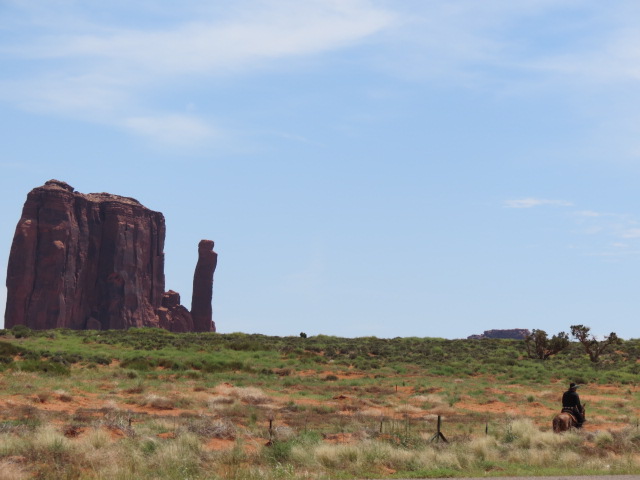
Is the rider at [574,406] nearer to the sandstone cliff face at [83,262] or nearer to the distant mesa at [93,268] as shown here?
the sandstone cliff face at [83,262]

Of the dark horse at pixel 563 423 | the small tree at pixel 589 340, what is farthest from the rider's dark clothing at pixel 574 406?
the small tree at pixel 589 340

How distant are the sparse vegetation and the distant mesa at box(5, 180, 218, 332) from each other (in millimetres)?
47993

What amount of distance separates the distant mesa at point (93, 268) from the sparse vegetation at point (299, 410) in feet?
157

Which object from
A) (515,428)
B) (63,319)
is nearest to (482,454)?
(515,428)

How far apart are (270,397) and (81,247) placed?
8938 cm

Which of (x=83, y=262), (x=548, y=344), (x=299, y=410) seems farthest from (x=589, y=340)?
(x=83, y=262)

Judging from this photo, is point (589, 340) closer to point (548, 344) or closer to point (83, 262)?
point (548, 344)

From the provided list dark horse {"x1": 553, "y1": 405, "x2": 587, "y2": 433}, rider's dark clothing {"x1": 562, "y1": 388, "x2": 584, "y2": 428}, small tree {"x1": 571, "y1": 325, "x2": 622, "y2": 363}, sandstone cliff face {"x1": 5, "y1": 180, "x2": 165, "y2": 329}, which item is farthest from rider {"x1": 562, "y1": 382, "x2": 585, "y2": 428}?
sandstone cliff face {"x1": 5, "y1": 180, "x2": 165, "y2": 329}

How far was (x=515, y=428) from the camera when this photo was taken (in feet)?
66.7

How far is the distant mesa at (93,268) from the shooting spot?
105000mm

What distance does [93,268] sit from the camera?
4569 inches

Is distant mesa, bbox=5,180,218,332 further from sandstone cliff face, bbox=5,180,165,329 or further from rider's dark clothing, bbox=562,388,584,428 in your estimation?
rider's dark clothing, bbox=562,388,584,428

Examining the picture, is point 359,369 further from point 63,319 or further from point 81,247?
point 81,247

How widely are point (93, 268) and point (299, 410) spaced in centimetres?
9537
